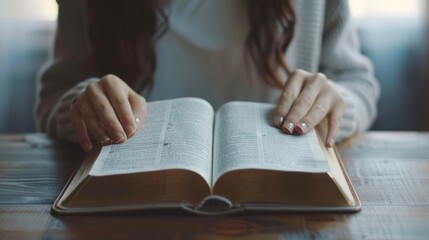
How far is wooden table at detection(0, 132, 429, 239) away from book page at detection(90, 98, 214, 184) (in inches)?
2.3

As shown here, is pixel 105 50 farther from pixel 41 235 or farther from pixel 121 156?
pixel 41 235

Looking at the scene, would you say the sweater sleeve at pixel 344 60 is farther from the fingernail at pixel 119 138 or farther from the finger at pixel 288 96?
the fingernail at pixel 119 138

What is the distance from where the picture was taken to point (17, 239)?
77 centimetres

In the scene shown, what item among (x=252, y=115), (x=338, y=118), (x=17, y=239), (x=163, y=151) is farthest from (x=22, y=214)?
(x=338, y=118)

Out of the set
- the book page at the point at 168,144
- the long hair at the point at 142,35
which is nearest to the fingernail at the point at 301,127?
the book page at the point at 168,144

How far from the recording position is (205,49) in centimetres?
133

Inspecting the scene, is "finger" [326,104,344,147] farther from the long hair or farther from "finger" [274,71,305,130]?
the long hair

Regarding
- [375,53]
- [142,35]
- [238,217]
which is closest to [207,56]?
[142,35]

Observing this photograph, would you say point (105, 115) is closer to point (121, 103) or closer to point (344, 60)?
point (121, 103)

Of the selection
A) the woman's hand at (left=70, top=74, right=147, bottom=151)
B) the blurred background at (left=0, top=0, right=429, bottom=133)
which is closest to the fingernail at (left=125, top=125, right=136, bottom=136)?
the woman's hand at (left=70, top=74, right=147, bottom=151)

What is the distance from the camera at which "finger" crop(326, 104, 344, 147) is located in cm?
97

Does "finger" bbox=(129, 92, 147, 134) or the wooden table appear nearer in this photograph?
the wooden table

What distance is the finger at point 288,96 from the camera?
0.96 meters

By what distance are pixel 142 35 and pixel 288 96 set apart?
1.33 ft
